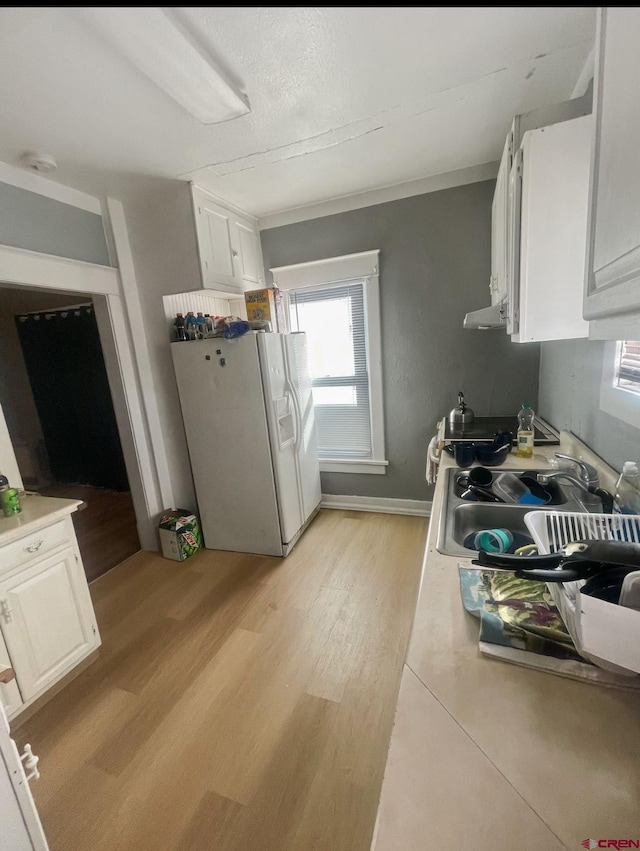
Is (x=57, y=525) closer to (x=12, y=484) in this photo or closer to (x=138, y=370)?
(x=12, y=484)

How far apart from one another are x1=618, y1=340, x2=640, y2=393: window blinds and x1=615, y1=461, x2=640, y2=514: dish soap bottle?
296 millimetres

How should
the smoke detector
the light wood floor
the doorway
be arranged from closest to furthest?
the light wood floor < the smoke detector < the doorway

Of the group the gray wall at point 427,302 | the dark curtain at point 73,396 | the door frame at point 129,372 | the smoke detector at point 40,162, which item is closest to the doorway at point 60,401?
the dark curtain at point 73,396

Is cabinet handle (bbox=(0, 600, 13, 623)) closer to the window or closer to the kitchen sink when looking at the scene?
the kitchen sink

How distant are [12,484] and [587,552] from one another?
2.44 m

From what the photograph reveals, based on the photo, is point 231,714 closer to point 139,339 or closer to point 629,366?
point 629,366

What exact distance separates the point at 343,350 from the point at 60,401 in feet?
10.3

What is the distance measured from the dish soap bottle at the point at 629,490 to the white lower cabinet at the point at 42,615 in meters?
2.20

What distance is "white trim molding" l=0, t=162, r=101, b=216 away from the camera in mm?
1886

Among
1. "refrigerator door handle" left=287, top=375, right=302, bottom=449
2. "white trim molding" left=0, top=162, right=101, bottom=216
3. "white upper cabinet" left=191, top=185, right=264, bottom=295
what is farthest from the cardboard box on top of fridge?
"white trim molding" left=0, top=162, right=101, bottom=216

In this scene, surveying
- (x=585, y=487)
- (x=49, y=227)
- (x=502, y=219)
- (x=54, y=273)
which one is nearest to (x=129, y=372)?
(x=54, y=273)

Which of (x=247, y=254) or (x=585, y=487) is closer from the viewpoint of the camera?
(x=585, y=487)

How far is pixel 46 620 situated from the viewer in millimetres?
1641

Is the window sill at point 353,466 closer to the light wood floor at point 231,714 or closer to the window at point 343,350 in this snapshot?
the window at point 343,350
